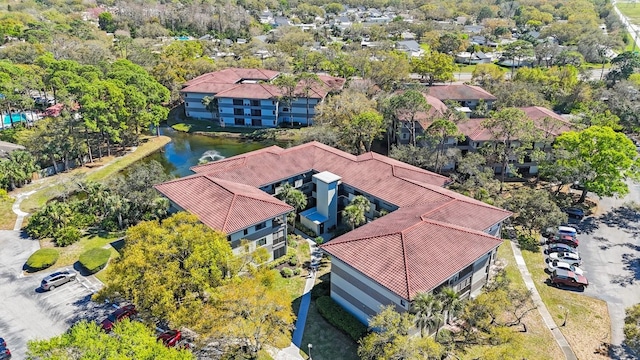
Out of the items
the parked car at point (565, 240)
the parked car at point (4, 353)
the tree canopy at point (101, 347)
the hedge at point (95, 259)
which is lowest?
the parked car at point (4, 353)

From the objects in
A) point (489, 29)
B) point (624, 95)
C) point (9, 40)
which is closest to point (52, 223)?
point (624, 95)

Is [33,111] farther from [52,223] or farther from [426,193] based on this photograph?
[426,193]

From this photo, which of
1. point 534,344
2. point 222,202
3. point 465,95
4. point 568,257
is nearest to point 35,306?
point 222,202

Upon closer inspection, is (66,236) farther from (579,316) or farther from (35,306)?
(579,316)

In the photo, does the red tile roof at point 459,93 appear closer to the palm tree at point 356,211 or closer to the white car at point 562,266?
the white car at point 562,266

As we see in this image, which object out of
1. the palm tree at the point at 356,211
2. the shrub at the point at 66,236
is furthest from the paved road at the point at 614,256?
the shrub at the point at 66,236

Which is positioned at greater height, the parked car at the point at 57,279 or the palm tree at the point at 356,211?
the palm tree at the point at 356,211
